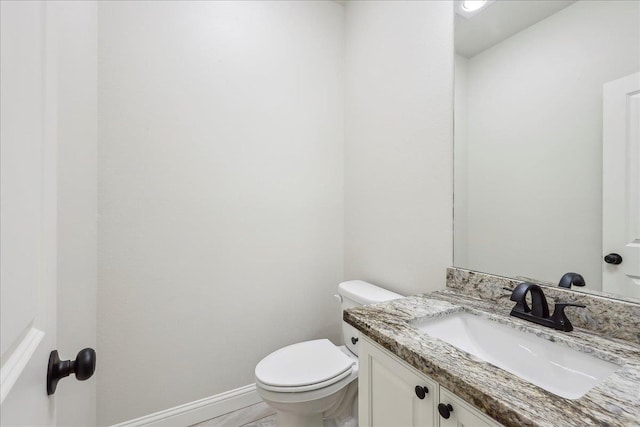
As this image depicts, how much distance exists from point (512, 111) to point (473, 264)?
0.63m

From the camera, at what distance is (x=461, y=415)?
598 mm

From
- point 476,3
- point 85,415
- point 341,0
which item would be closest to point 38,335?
point 85,415

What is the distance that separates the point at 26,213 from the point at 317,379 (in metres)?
1.19

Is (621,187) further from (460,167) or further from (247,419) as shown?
(247,419)

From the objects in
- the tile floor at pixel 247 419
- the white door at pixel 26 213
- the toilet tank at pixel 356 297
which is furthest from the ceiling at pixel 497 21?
the tile floor at pixel 247 419

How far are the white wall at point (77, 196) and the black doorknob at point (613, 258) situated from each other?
159 centimetres

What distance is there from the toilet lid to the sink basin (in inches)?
23.0

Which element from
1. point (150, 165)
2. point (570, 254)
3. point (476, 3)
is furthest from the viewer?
point (150, 165)

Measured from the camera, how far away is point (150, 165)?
141cm

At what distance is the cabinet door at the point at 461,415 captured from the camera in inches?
21.8

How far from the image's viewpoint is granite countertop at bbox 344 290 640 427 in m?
0.48

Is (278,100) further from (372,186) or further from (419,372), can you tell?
(419,372)

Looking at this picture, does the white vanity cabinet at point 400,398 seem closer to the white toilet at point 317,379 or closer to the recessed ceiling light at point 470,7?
the white toilet at point 317,379

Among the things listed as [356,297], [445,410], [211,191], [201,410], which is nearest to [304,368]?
[356,297]
